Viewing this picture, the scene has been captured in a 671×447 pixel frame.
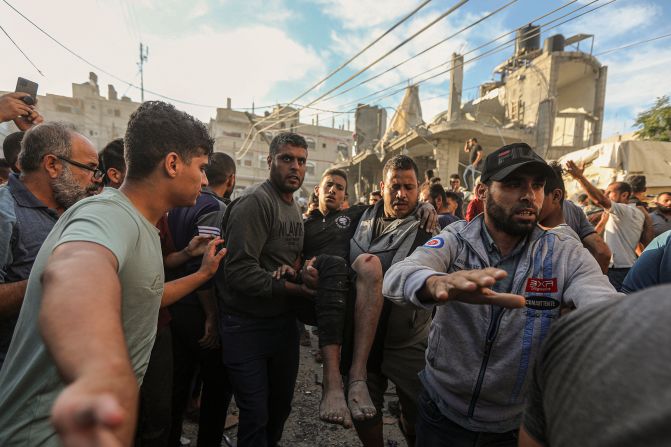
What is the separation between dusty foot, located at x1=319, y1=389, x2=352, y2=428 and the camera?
80.0 inches

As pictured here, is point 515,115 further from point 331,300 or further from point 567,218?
point 331,300

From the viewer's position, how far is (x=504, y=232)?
6.10 ft

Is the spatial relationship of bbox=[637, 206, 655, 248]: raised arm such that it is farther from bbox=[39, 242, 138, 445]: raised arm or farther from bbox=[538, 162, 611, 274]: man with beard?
bbox=[39, 242, 138, 445]: raised arm

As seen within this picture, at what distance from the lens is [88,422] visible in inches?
20.8

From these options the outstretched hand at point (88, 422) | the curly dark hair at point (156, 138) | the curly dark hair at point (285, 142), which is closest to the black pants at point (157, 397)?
the curly dark hair at point (156, 138)

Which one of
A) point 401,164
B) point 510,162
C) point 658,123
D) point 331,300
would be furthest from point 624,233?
point 658,123

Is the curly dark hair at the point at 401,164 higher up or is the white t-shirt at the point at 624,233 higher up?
the curly dark hair at the point at 401,164

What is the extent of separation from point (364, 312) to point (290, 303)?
0.66 metres

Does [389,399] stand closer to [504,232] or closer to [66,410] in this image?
[504,232]

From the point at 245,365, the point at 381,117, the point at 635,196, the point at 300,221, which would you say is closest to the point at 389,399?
the point at 245,365

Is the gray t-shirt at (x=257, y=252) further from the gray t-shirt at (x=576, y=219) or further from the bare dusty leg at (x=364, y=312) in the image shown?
the gray t-shirt at (x=576, y=219)

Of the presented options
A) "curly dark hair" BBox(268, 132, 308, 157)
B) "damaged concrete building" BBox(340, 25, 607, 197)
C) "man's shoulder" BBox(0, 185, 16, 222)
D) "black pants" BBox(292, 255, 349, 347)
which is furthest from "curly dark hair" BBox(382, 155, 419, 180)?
"damaged concrete building" BBox(340, 25, 607, 197)

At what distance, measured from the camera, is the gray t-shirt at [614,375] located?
49 centimetres

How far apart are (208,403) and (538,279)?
264 cm
